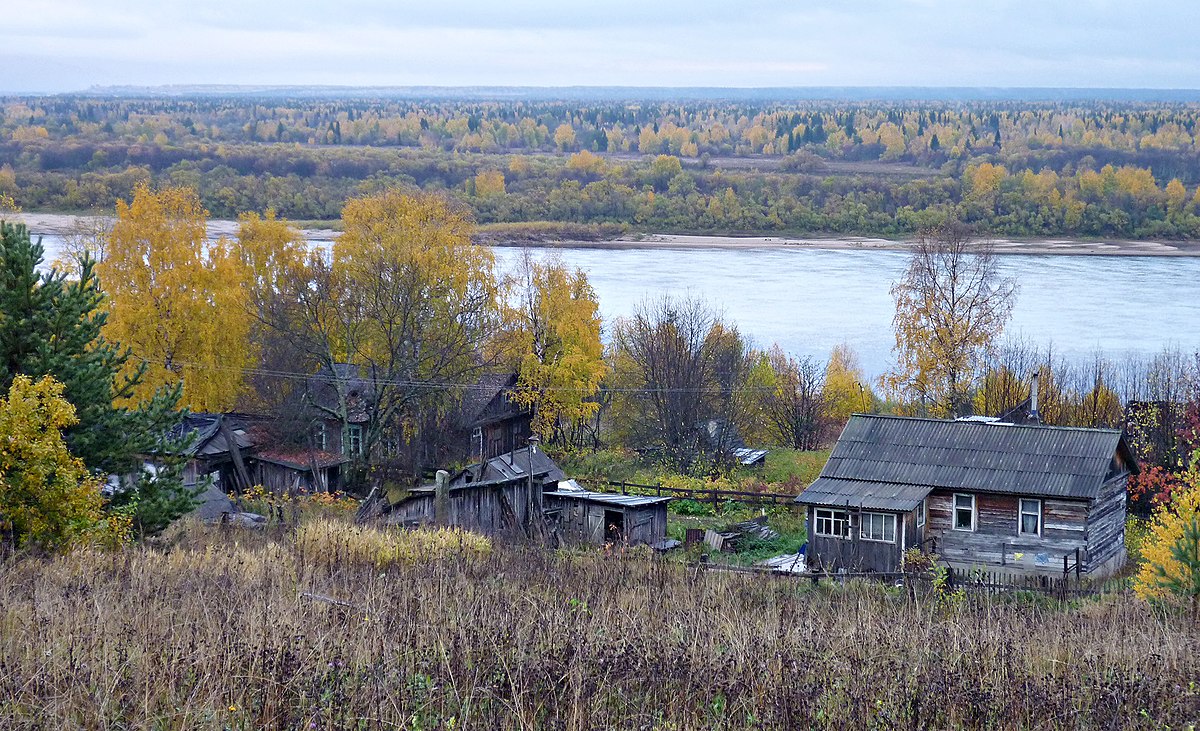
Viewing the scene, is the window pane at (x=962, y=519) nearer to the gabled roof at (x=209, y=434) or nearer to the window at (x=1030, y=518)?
the window at (x=1030, y=518)

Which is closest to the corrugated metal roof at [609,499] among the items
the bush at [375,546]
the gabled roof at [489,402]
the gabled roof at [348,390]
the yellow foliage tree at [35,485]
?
the gabled roof at [348,390]

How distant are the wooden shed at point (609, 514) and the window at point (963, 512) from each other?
504 centimetres

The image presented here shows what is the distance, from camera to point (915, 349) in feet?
99.3

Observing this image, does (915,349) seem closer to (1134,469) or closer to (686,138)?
Answer: (1134,469)

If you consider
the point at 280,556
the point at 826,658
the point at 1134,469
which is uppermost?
the point at 826,658

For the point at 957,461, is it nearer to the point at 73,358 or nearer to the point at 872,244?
the point at 73,358

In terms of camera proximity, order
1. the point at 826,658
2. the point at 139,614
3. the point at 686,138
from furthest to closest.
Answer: the point at 686,138 → the point at 139,614 → the point at 826,658

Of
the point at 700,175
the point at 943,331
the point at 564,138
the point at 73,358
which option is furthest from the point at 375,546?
the point at 564,138

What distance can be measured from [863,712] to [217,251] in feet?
94.5

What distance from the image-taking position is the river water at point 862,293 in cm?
4175

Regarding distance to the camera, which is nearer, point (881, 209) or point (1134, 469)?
point (1134, 469)

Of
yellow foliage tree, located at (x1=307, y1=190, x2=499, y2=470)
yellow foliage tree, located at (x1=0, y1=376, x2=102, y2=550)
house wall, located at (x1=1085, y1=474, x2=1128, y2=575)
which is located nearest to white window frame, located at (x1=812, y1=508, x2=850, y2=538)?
house wall, located at (x1=1085, y1=474, x2=1128, y2=575)

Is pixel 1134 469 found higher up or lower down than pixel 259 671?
lower down

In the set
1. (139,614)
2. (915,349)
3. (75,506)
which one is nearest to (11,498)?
(75,506)
